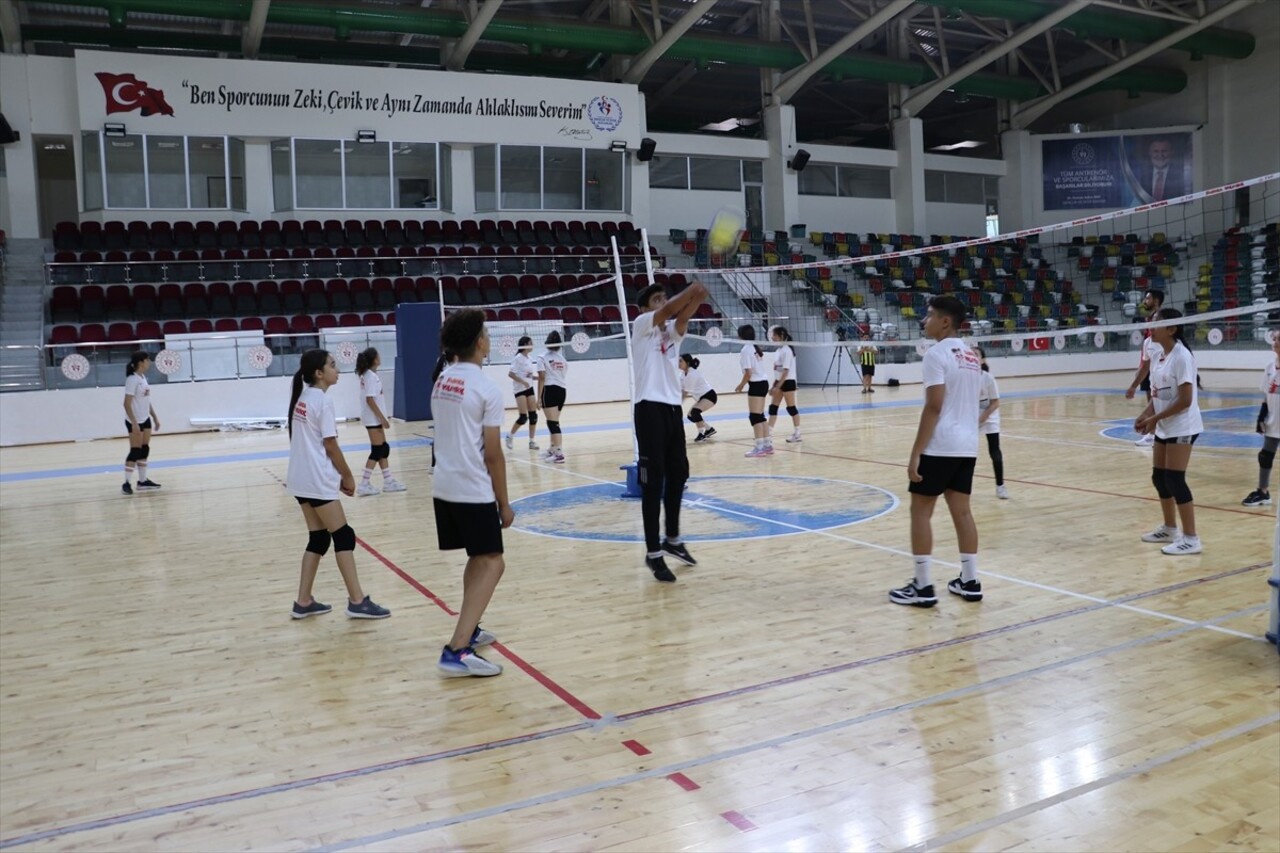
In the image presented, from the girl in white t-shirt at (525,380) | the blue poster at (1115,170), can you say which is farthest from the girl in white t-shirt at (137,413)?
the blue poster at (1115,170)

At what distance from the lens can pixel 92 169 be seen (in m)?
24.2

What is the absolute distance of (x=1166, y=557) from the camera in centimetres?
683

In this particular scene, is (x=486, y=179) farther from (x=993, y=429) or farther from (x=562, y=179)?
(x=993, y=429)

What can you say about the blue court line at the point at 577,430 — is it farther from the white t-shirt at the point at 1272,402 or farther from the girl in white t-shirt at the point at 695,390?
the white t-shirt at the point at 1272,402

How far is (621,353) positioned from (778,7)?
13195 millimetres

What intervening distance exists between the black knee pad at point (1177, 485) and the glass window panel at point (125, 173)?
81.4ft

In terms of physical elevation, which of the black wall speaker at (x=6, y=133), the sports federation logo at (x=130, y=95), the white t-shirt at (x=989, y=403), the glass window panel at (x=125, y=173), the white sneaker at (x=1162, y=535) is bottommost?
the white sneaker at (x=1162, y=535)

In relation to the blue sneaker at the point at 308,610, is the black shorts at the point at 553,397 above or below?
above

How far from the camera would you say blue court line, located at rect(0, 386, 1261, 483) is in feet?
47.3

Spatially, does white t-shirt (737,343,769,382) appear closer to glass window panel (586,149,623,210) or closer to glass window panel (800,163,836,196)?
glass window panel (586,149,623,210)

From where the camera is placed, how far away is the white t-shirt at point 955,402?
5656 millimetres

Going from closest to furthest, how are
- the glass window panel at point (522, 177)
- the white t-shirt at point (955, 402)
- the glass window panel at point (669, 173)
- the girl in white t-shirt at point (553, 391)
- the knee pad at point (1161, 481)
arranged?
1. the white t-shirt at point (955, 402)
2. the knee pad at point (1161, 481)
3. the girl in white t-shirt at point (553, 391)
4. the glass window panel at point (522, 177)
5. the glass window panel at point (669, 173)

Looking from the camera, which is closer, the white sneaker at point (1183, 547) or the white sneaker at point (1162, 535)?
the white sneaker at point (1183, 547)

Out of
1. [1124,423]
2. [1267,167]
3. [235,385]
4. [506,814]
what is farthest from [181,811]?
[1267,167]
